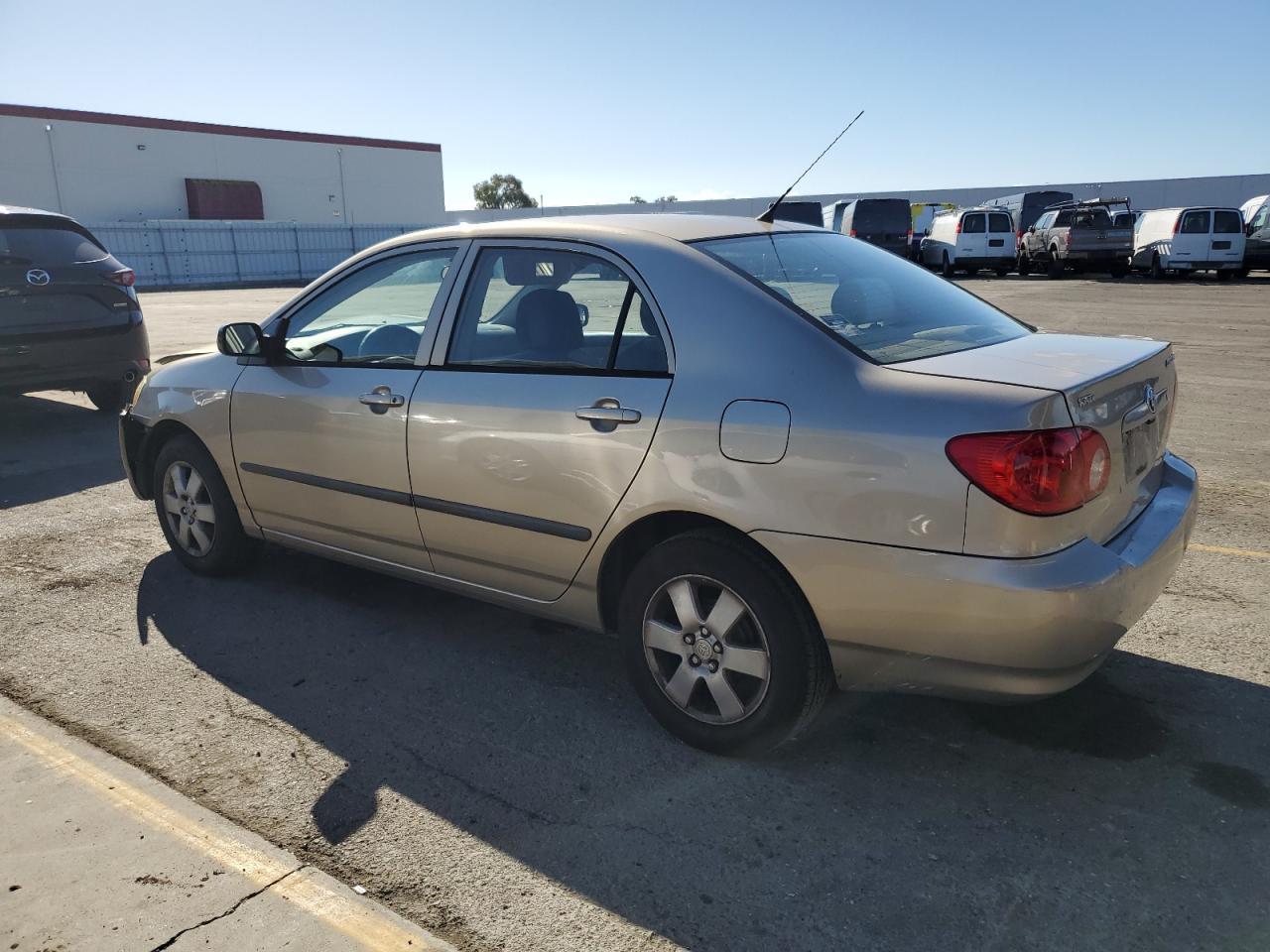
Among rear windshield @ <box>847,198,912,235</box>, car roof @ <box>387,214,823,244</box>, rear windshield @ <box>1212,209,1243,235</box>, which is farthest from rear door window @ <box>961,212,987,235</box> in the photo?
car roof @ <box>387,214,823,244</box>

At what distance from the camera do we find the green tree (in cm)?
9581

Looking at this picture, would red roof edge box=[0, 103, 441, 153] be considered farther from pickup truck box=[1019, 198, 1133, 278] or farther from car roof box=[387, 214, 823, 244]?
car roof box=[387, 214, 823, 244]

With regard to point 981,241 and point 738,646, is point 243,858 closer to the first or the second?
point 738,646

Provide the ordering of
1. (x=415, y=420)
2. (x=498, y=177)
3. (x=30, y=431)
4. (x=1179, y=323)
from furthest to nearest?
(x=498, y=177) < (x=1179, y=323) < (x=30, y=431) < (x=415, y=420)

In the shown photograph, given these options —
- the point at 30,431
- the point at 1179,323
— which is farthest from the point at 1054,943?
the point at 1179,323

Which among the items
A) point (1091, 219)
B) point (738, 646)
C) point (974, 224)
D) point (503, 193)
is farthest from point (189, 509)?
point (503, 193)

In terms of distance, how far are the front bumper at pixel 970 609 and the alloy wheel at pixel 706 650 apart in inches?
9.3

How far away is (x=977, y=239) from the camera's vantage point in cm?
2961

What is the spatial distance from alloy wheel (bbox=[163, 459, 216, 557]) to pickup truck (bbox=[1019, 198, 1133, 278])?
2694cm

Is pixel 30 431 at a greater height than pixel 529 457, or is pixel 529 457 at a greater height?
pixel 529 457

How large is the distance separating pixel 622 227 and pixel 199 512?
2.65m

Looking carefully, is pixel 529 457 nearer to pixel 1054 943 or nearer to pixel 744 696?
pixel 744 696

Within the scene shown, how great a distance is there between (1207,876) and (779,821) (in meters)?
1.09

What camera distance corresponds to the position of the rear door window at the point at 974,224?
2961 cm
